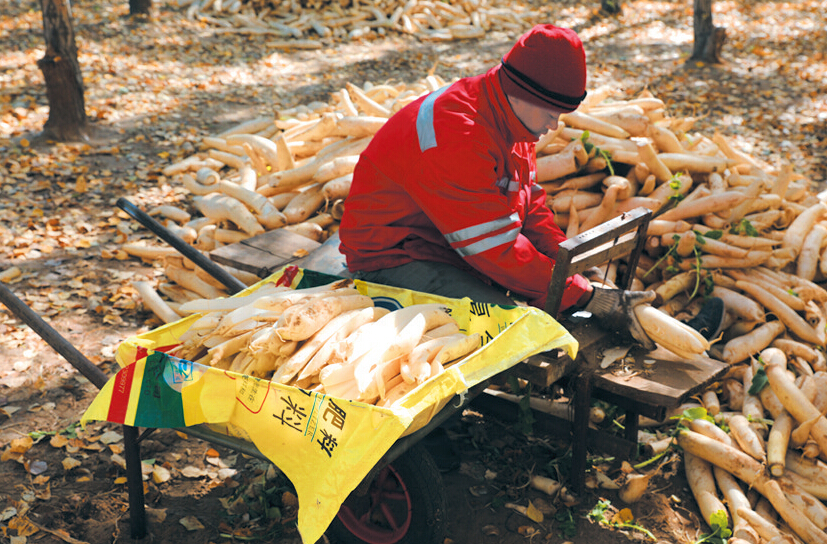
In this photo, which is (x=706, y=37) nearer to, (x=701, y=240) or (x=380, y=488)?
(x=701, y=240)

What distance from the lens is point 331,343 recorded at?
2279 millimetres

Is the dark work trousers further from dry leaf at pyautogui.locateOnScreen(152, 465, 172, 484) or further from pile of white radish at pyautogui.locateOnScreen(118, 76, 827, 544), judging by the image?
dry leaf at pyautogui.locateOnScreen(152, 465, 172, 484)

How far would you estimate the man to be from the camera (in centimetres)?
265

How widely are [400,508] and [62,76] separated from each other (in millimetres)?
6567

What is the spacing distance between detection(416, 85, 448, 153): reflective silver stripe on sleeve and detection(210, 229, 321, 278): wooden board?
144cm

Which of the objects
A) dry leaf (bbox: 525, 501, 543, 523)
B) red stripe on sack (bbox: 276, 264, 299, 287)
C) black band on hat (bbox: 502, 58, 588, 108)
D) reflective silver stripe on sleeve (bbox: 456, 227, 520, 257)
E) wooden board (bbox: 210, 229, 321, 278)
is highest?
black band on hat (bbox: 502, 58, 588, 108)

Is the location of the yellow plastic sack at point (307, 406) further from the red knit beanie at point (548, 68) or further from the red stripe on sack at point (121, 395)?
the red knit beanie at point (548, 68)

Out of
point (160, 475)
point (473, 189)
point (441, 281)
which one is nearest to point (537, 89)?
point (473, 189)

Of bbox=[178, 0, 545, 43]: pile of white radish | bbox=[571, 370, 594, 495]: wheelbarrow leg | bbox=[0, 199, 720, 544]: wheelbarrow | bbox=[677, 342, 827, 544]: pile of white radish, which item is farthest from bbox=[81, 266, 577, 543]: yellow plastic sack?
bbox=[178, 0, 545, 43]: pile of white radish

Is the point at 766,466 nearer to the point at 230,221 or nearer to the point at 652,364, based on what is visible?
the point at 652,364

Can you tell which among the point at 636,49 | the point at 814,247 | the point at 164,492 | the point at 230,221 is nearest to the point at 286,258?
the point at 230,221

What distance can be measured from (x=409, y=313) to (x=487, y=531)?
3.62ft

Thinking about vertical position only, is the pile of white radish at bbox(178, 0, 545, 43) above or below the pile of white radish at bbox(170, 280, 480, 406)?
below

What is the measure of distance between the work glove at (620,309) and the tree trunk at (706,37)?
8.84 m
